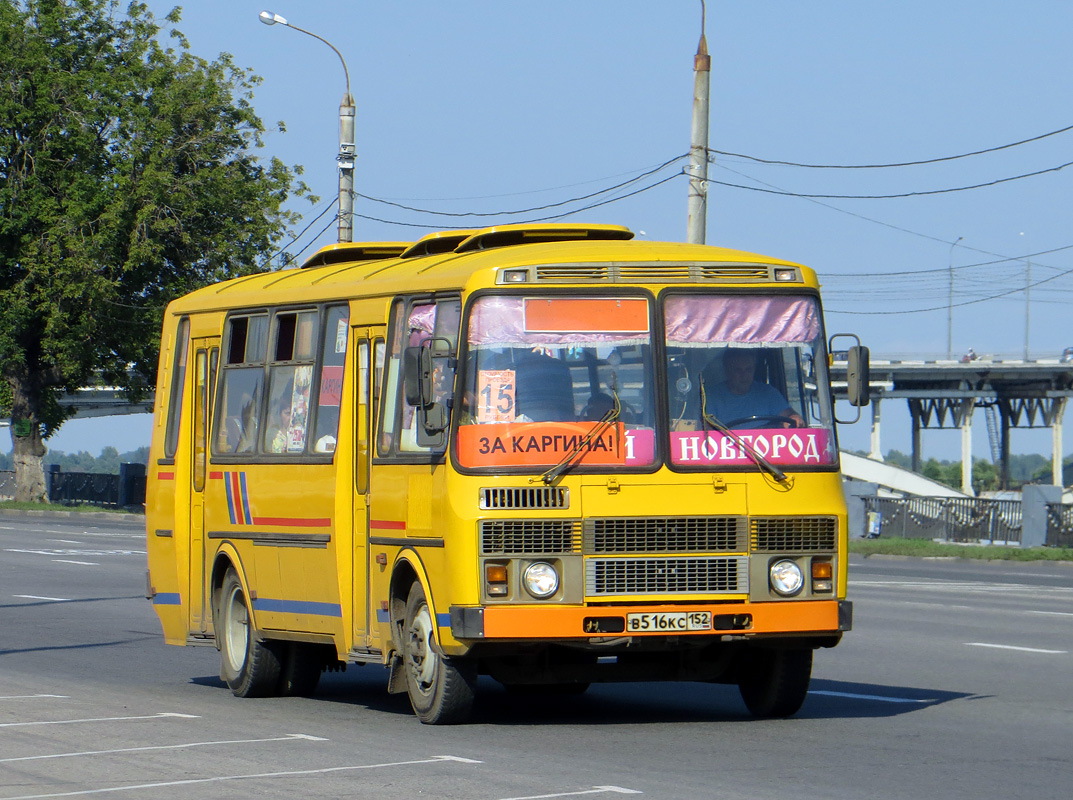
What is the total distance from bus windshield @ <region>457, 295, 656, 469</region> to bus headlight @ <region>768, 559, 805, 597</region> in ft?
3.04

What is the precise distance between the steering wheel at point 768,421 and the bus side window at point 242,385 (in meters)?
3.78

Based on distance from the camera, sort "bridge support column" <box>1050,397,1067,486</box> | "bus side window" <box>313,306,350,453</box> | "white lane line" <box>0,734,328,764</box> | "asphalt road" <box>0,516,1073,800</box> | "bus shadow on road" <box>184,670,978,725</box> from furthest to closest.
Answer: "bridge support column" <box>1050,397,1067,486</box>, "bus side window" <box>313,306,350,453</box>, "bus shadow on road" <box>184,670,978,725</box>, "white lane line" <box>0,734,328,764</box>, "asphalt road" <box>0,516,1073,800</box>

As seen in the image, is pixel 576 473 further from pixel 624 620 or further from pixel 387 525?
pixel 387 525

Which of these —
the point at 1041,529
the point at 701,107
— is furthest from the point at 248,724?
the point at 1041,529

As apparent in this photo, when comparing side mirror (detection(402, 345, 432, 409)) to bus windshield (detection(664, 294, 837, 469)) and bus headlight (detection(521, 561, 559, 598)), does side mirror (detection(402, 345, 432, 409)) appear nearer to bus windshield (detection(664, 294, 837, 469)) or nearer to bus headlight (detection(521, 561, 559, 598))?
bus headlight (detection(521, 561, 559, 598))

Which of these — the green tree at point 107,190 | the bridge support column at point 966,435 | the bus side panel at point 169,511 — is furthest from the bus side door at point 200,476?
the bridge support column at point 966,435

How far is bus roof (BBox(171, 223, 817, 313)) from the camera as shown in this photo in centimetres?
1052

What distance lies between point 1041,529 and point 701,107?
1611 centimetres

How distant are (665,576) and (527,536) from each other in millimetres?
790

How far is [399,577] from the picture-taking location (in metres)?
11.0

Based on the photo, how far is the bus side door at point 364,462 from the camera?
37.4 feet

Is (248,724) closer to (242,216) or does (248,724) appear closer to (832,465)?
(832,465)

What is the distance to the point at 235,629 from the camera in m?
13.1

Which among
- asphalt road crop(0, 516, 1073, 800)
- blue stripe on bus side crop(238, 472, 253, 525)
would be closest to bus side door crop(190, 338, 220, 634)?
asphalt road crop(0, 516, 1073, 800)
